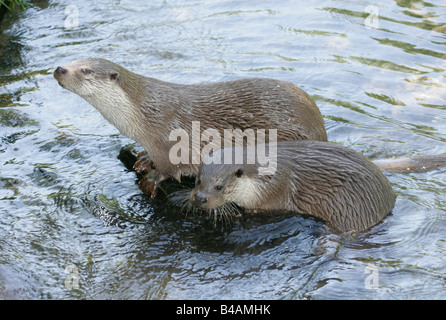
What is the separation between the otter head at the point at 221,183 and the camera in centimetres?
355

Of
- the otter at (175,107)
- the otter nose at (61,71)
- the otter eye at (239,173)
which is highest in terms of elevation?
the otter nose at (61,71)

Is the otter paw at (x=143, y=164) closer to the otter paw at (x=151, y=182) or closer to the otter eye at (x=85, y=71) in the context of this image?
the otter paw at (x=151, y=182)

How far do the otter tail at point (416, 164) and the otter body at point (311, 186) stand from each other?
39 cm

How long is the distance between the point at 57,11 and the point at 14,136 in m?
2.73

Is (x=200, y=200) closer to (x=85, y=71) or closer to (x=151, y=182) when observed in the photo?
(x=151, y=182)

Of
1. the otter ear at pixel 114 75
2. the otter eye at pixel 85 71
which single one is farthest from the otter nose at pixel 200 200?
the otter eye at pixel 85 71

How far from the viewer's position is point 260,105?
4.08 m

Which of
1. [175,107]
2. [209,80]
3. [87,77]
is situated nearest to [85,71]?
[87,77]

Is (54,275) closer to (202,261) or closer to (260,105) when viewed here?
(202,261)

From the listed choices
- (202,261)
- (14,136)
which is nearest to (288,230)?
(202,261)

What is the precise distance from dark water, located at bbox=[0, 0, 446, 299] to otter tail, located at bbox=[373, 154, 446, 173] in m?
0.05

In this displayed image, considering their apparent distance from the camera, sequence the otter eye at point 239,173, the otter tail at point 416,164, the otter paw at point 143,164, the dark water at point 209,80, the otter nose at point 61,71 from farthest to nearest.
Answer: the otter paw at point 143,164 → the otter tail at point 416,164 → the otter nose at point 61,71 → the otter eye at point 239,173 → the dark water at point 209,80

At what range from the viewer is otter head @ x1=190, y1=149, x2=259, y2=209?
355cm

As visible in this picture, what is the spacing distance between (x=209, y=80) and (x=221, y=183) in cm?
209
